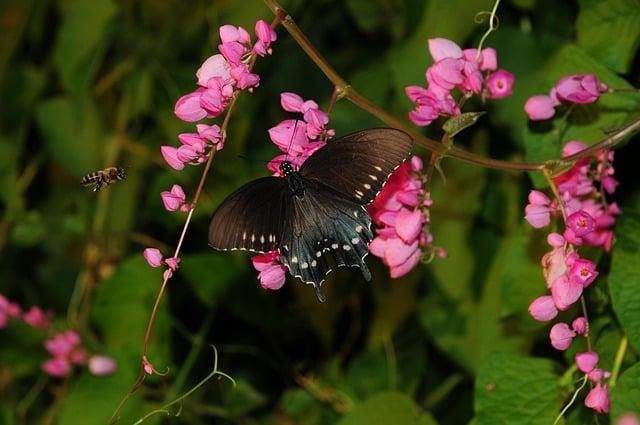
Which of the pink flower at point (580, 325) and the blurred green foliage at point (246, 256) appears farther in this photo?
the blurred green foliage at point (246, 256)

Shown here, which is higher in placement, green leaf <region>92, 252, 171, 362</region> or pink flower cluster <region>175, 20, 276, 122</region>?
pink flower cluster <region>175, 20, 276, 122</region>

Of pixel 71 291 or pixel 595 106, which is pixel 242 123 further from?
pixel 595 106

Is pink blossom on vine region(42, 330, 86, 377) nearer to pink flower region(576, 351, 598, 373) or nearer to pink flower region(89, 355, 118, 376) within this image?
pink flower region(89, 355, 118, 376)

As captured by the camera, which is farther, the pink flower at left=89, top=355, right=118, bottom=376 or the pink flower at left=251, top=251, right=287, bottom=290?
the pink flower at left=89, top=355, right=118, bottom=376

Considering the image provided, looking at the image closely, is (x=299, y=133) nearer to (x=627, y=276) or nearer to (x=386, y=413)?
(x=627, y=276)

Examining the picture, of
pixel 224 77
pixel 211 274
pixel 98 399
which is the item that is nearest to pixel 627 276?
pixel 224 77

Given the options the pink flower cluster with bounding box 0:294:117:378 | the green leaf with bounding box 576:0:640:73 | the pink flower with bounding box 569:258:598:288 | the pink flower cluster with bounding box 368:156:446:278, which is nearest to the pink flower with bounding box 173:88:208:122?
the pink flower cluster with bounding box 368:156:446:278

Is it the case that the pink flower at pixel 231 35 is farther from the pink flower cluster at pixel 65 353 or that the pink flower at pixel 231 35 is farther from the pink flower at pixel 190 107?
the pink flower cluster at pixel 65 353

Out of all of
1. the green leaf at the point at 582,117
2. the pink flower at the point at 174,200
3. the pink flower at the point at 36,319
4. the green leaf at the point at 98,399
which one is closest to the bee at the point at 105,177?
the pink flower at the point at 174,200
